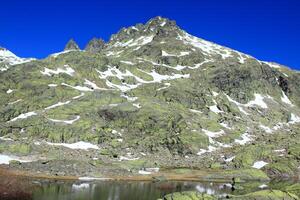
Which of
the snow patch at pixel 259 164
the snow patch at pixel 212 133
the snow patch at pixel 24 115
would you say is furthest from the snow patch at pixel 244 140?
the snow patch at pixel 24 115

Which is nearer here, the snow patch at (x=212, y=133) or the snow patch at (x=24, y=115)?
the snow patch at (x=24, y=115)

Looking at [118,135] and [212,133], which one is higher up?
[212,133]

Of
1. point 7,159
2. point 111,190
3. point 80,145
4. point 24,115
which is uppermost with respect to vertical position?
point 24,115

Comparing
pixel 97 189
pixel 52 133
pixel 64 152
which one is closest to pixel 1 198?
pixel 97 189

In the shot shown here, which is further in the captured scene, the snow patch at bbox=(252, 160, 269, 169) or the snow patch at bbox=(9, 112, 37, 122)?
the snow patch at bbox=(9, 112, 37, 122)

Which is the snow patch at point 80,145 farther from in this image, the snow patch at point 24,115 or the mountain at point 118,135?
the snow patch at point 24,115

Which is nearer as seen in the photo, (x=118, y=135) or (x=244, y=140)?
(x=118, y=135)

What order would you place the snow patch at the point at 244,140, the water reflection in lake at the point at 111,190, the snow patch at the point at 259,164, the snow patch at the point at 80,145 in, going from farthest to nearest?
1. the snow patch at the point at 244,140
2. the snow patch at the point at 80,145
3. the snow patch at the point at 259,164
4. the water reflection in lake at the point at 111,190

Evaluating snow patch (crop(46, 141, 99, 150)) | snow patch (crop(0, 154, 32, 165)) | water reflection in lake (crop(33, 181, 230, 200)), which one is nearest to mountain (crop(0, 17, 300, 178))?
snow patch (crop(46, 141, 99, 150))

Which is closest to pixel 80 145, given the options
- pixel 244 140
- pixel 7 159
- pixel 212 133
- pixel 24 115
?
pixel 7 159

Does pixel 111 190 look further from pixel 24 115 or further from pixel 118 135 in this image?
pixel 24 115

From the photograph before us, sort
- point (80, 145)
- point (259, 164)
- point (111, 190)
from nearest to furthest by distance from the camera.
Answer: point (111, 190) < point (259, 164) < point (80, 145)

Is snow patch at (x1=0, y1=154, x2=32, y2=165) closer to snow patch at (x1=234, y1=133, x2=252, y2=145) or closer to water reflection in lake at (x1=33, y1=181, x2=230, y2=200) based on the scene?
water reflection in lake at (x1=33, y1=181, x2=230, y2=200)

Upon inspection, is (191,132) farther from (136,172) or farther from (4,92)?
(4,92)
